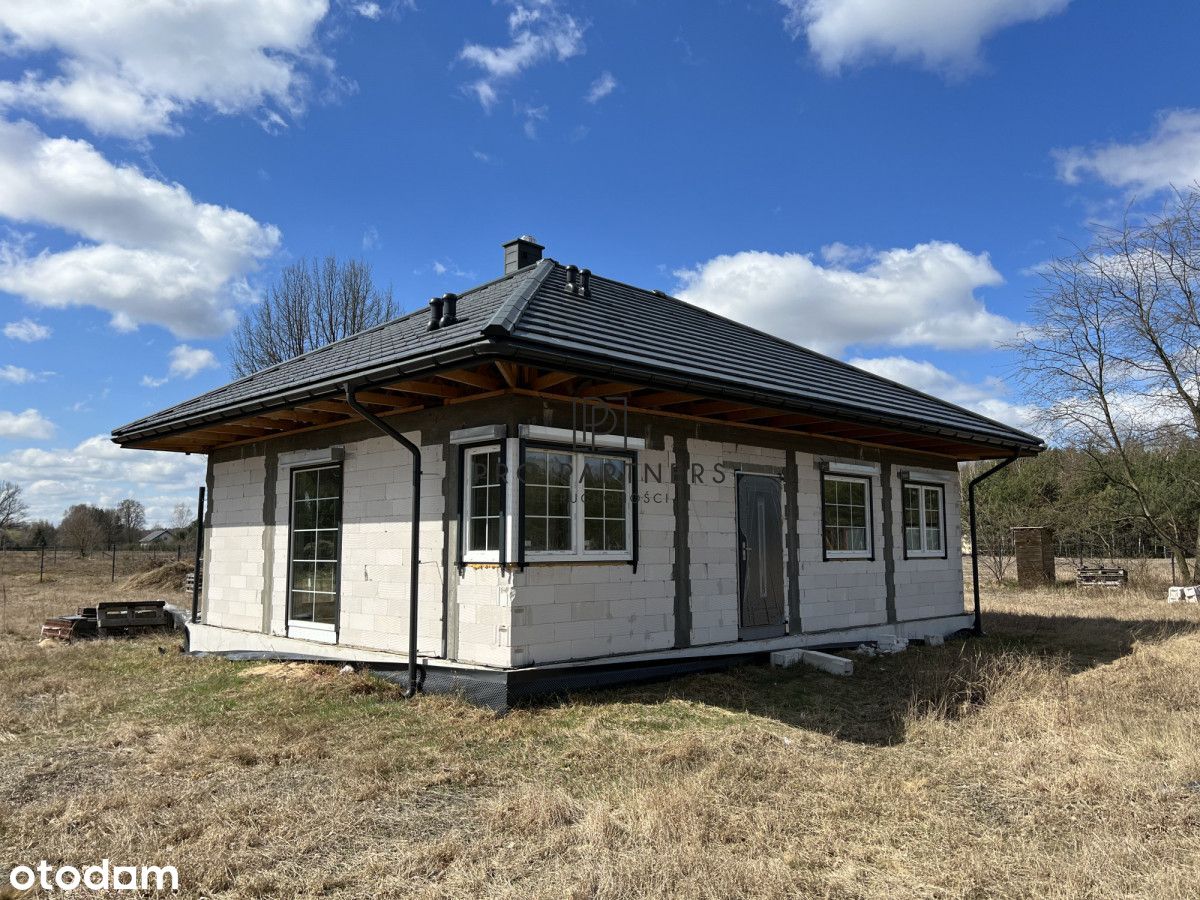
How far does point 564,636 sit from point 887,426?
5.14m

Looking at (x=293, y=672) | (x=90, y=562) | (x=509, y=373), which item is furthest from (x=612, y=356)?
(x=90, y=562)

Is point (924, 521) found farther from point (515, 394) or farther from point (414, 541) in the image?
point (414, 541)

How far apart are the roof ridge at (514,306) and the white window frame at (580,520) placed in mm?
1307

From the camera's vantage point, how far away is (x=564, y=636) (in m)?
7.39

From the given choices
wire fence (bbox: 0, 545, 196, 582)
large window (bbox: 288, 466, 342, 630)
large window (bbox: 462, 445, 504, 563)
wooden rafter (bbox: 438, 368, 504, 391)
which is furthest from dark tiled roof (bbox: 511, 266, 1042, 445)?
wire fence (bbox: 0, 545, 196, 582)

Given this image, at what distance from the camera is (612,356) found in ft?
22.2

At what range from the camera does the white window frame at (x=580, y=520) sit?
7.33 meters

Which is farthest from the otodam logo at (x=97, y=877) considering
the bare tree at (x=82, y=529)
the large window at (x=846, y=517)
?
the bare tree at (x=82, y=529)

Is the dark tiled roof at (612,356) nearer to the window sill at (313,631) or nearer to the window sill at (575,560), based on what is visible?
the window sill at (575,560)

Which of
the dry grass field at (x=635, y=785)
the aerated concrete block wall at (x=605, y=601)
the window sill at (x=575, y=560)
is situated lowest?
the dry grass field at (x=635, y=785)

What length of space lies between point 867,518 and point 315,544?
733 centimetres

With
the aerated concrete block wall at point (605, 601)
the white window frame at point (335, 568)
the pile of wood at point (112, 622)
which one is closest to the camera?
the aerated concrete block wall at point (605, 601)

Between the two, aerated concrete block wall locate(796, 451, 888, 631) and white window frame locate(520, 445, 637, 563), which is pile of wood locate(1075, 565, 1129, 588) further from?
white window frame locate(520, 445, 637, 563)

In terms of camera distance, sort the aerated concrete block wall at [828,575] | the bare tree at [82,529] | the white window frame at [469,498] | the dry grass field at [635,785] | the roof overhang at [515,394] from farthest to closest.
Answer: the bare tree at [82,529] < the aerated concrete block wall at [828,575] < the white window frame at [469,498] < the roof overhang at [515,394] < the dry grass field at [635,785]
